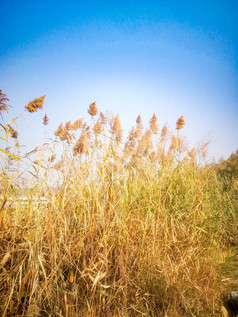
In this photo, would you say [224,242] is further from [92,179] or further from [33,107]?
[33,107]

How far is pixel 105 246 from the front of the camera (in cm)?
159

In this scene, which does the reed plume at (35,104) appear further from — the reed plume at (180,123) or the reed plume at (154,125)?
the reed plume at (180,123)

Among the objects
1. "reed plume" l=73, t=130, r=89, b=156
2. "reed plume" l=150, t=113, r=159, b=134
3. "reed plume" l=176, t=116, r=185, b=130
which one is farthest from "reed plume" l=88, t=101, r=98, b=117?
"reed plume" l=176, t=116, r=185, b=130

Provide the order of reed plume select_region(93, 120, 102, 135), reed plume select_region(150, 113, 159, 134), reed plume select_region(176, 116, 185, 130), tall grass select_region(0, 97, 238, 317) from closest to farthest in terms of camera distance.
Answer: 1. tall grass select_region(0, 97, 238, 317)
2. reed plume select_region(93, 120, 102, 135)
3. reed plume select_region(150, 113, 159, 134)
4. reed plume select_region(176, 116, 185, 130)

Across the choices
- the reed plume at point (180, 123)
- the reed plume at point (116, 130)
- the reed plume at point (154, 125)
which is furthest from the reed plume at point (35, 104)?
the reed plume at point (180, 123)

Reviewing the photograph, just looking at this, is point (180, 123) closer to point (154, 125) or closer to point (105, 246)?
point (154, 125)

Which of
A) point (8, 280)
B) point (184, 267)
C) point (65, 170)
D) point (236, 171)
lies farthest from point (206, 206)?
point (236, 171)

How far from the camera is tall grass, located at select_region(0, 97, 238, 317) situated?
5.06ft

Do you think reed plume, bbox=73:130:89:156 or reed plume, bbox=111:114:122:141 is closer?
reed plume, bbox=73:130:89:156

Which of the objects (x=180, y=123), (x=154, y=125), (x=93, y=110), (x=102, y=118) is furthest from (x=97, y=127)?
(x=180, y=123)

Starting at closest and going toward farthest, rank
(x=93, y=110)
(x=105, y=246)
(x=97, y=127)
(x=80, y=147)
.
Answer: (x=105, y=246), (x=80, y=147), (x=97, y=127), (x=93, y=110)

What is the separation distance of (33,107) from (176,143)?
2.40 m

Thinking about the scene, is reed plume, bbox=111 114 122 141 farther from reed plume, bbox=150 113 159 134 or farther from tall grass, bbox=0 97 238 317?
reed plume, bbox=150 113 159 134

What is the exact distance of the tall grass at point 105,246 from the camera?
5.06ft
